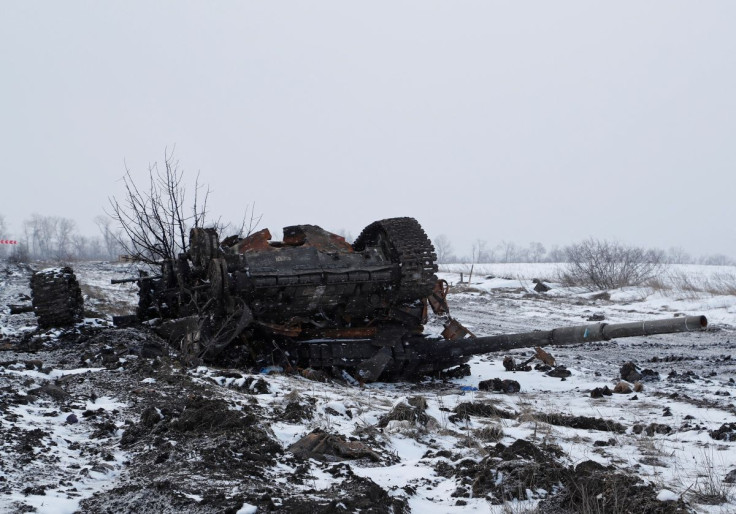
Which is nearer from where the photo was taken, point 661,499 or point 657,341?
point 661,499

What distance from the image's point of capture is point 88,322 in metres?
10.9

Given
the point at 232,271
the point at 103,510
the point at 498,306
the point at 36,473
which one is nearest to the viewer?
the point at 103,510

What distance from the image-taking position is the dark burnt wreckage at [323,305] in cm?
833

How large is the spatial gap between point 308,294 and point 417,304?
1.64m

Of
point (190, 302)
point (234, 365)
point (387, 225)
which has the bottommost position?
point (234, 365)

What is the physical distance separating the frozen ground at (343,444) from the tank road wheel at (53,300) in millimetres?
2587

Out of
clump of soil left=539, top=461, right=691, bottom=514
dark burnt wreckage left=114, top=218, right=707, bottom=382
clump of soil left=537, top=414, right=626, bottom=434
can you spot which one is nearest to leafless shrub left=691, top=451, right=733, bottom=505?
clump of soil left=539, top=461, right=691, bottom=514

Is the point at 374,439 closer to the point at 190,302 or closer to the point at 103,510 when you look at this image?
the point at 103,510

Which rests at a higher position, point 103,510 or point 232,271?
point 232,271

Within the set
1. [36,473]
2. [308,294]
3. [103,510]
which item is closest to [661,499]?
[103,510]

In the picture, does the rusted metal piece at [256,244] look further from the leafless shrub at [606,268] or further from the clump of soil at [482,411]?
the leafless shrub at [606,268]

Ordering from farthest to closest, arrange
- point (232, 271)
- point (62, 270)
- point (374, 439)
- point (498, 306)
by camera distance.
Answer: point (498, 306)
point (62, 270)
point (232, 271)
point (374, 439)

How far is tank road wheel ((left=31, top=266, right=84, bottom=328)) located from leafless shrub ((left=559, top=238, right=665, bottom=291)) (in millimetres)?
19837

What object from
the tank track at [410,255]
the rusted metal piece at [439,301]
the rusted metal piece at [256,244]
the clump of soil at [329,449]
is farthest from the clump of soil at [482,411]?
the rusted metal piece at [256,244]
